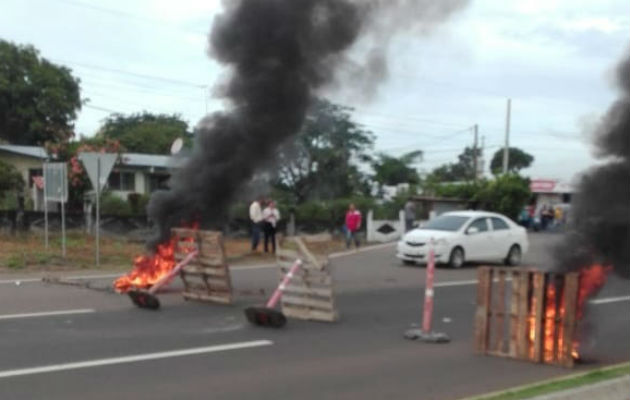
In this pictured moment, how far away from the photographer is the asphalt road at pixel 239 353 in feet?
24.2

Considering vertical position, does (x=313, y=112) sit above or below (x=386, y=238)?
above

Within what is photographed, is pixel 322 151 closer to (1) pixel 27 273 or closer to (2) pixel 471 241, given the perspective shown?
(2) pixel 471 241

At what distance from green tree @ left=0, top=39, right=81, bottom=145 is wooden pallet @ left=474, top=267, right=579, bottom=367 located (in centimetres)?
4737

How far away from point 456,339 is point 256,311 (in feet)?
8.34

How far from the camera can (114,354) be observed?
28.8 feet

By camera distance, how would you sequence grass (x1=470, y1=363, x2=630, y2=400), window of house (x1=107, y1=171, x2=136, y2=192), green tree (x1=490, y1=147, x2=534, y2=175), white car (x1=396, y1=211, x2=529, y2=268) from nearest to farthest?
1. grass (x1=470, y1=363, x2=630, y2=400)
2. white car (x1=396, y1=211, x2=529, y2=268)
3. window of house (x1=107, y1=171, x2=136, y2=192)
4. green tree (x1=490, y1=147, x2=534, y2=175)

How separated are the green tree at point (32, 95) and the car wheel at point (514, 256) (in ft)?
122

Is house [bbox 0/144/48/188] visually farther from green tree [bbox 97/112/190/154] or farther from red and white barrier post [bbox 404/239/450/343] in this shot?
red and white barrier post [bbox 404/239/450/343]

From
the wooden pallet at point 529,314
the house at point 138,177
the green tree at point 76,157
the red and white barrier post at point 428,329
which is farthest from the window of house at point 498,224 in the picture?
the house at point 138,177

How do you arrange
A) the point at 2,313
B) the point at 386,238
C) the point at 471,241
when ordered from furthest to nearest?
the point at 386,238, the point at 471,241, the point at 2,313

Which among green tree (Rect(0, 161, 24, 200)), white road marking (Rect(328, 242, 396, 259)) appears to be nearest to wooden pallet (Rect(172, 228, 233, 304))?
white road marking (Rect(328, 242, 396, 259))

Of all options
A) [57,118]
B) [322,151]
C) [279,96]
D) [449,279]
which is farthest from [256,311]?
[57,118]

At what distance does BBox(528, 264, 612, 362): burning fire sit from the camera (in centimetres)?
857

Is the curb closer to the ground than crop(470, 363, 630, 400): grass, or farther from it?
closer to the ground
